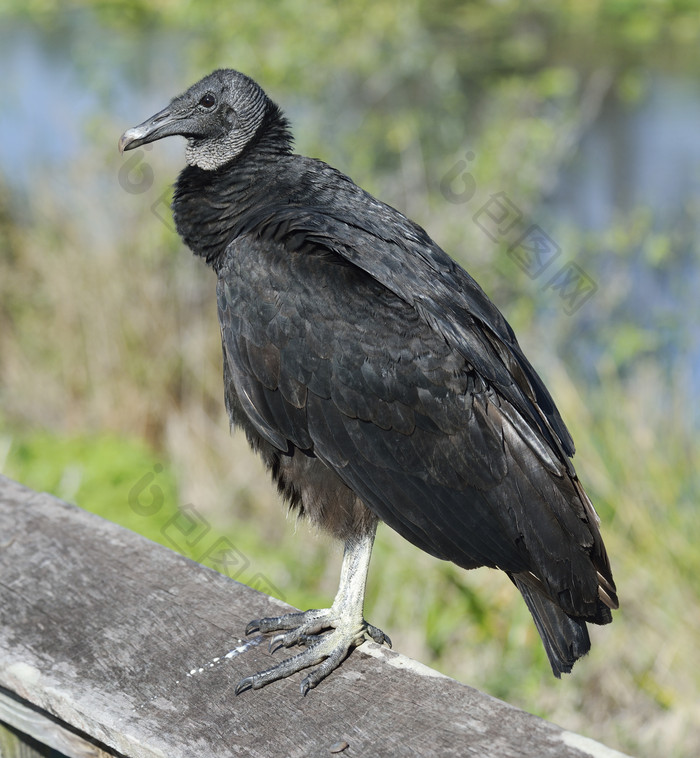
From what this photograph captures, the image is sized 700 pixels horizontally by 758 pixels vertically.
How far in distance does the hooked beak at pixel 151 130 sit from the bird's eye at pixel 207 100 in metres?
0.07

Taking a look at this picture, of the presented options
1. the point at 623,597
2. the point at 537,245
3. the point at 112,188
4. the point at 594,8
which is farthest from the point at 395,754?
the point at 594,8

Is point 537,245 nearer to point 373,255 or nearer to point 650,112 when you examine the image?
point 373,255

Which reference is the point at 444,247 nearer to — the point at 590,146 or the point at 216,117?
the point at 216,117

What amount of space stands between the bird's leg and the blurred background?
1.60 metres

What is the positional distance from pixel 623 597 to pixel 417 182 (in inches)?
118

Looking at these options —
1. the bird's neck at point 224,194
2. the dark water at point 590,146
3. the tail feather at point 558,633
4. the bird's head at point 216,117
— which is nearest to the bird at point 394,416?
the tail feather at point 558,633

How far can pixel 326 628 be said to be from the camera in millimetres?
2139

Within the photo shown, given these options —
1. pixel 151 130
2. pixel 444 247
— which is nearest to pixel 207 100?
pixel 151 130

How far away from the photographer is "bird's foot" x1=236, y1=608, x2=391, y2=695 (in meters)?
1.67

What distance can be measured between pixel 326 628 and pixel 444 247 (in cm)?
362

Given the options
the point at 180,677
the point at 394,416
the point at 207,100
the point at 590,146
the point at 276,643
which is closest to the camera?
the point at 180,677

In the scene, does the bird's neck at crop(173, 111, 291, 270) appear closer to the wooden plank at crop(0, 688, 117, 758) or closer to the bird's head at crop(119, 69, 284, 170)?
the bird's head at crop(119, 69, 284, 170)

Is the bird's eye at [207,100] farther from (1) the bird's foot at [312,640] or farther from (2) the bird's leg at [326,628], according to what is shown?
(1) the bird's foot at [312,640]

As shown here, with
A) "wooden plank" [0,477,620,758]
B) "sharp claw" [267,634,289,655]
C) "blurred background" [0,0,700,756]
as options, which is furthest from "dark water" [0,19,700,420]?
"wooden plank" [0,477,620,758]
